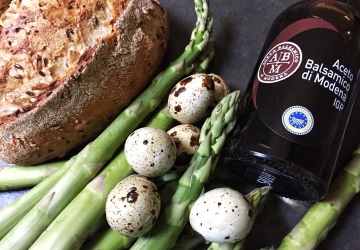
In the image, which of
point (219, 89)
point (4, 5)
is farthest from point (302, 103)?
point (4, 5)

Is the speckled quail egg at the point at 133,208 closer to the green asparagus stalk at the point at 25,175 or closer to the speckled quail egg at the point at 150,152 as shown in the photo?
the speckled quail egg at the point at 150,152

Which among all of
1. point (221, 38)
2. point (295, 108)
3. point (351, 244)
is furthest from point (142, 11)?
point (351, 244)

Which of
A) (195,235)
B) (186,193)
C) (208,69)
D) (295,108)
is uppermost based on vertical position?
(295,108)

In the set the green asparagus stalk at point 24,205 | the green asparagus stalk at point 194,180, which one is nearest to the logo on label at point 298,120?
the green asparagus stalk at point 194,180

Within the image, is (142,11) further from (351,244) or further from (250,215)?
(351,244)

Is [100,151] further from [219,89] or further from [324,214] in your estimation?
[324,214]

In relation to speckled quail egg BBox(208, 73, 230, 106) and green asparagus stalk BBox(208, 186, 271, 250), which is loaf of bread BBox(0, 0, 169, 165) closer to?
speckled quail egg BBox(208, 73, 230, 106)

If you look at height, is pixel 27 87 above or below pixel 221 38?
below
